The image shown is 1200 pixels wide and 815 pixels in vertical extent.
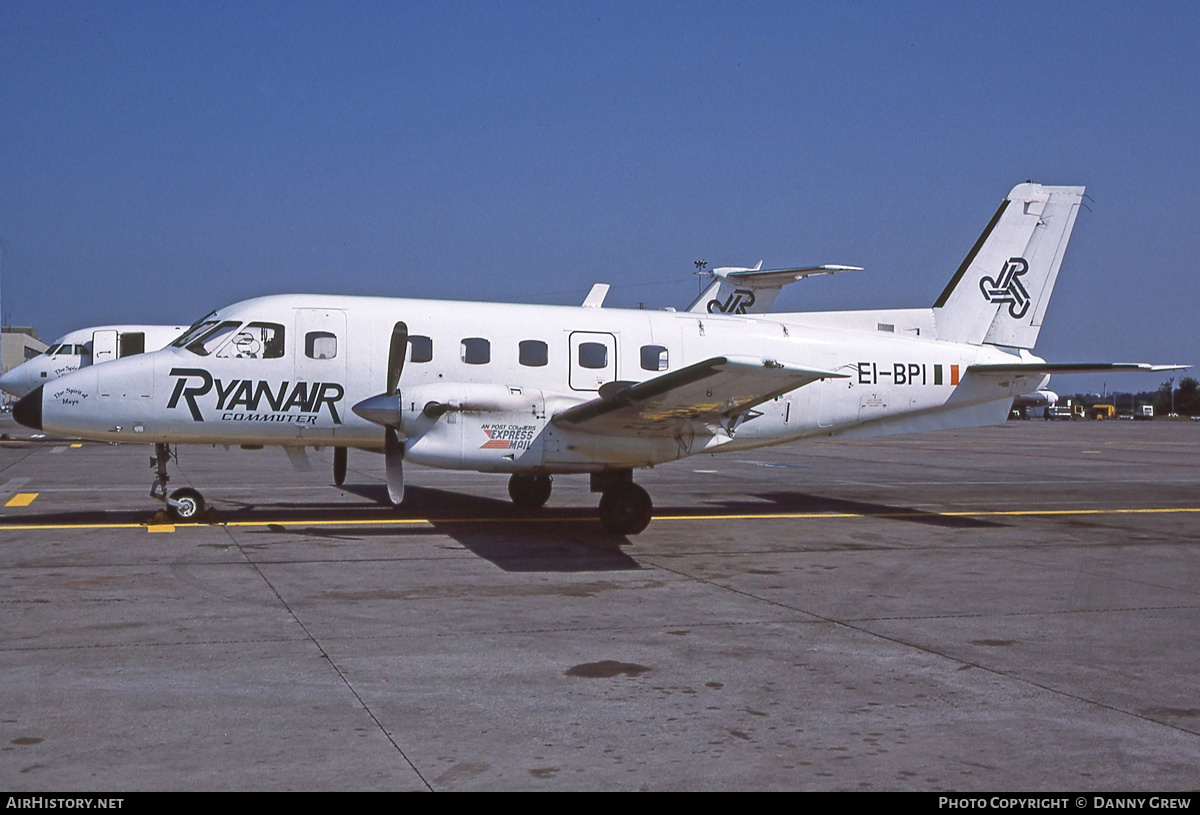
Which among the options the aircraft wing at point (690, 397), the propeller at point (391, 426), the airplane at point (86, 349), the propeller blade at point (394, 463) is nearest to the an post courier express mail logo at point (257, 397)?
the propeller at point (391, 426)

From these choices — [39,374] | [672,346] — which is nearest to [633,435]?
[672,346]

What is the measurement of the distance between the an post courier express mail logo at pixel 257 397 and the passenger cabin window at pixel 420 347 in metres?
1.08

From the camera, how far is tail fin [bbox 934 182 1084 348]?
17578 millimetres

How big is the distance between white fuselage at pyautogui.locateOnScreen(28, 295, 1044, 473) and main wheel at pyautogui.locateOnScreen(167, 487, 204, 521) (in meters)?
0.82

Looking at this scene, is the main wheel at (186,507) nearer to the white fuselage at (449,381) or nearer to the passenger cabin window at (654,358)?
the white fuselage at (449,381)

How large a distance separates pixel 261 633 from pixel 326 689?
5.92ft

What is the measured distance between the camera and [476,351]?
14.6 meters

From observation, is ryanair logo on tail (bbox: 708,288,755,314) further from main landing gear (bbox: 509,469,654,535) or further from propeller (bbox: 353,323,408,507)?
propeller (bbox: 353,323,408,507)

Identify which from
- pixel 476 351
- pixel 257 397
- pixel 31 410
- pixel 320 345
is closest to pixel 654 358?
pixel 476 351

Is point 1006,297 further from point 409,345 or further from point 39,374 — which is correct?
point 39,374

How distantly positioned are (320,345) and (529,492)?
4167 millimetres

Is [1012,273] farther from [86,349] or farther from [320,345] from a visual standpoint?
[86,349]

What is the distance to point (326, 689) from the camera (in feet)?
22.2

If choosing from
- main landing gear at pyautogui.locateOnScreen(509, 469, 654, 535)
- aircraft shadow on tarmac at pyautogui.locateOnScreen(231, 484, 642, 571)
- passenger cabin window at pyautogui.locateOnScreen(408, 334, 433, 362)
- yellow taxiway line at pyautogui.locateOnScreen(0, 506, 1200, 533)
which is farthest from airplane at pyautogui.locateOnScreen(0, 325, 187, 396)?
main landing gear at pyautogui.locateOnScreen(509, 469, 654, 535)
